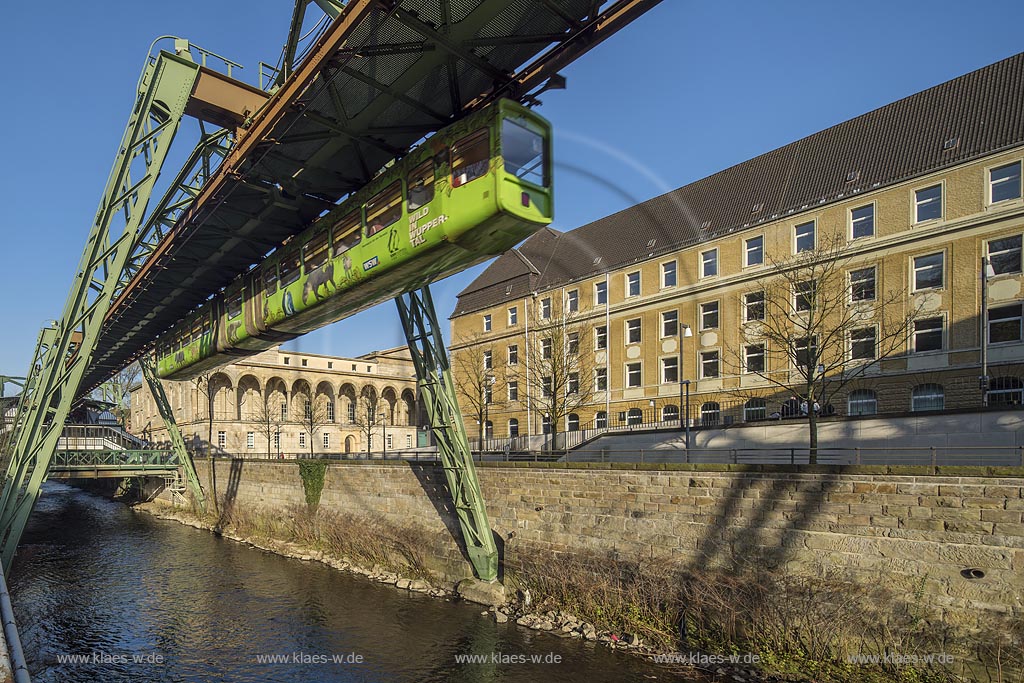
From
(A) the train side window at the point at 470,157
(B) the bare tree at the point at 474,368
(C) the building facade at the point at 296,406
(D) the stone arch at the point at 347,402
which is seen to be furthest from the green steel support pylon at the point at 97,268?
(D) the stone arch at the point at 347,402

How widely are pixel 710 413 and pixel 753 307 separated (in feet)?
21.0

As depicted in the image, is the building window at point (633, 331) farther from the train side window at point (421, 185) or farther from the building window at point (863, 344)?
the train side window at point (421, 185)

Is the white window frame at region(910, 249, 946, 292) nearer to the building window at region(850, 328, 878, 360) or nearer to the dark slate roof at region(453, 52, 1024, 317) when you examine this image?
the building window at region(850, 328, 878, 360)

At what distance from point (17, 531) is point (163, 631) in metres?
5.94

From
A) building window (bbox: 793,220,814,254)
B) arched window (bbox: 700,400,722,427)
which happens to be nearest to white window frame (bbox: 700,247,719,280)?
building window (bbox: 793,220,814,254)

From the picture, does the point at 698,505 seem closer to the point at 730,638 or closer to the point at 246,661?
the point at 730,638

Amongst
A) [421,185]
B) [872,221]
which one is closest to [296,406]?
[872,221]

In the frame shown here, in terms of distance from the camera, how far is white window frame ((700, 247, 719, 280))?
35.8m

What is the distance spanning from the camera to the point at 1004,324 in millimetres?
25844

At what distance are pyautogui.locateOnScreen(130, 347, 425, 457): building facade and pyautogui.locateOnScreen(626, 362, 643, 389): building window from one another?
26223 mm

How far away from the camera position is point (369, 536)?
82.7ft

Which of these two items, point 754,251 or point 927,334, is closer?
point 927,334

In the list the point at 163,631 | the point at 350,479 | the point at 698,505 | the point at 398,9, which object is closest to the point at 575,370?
the point at 350,479

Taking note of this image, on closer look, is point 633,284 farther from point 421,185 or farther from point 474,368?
point 421,185
